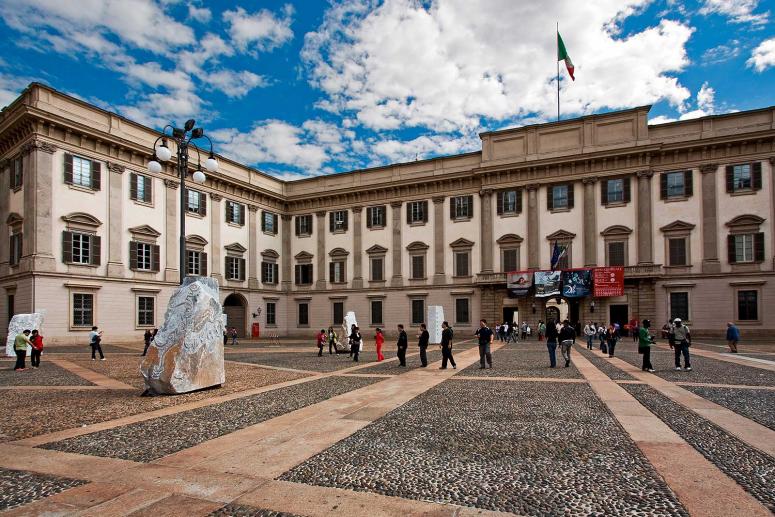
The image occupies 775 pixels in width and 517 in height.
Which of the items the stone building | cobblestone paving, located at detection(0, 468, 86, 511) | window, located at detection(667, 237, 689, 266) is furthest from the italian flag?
cobblestone paving, located at detection(0, 468, 86, 511)

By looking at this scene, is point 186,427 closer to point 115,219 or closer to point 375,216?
point 115,219

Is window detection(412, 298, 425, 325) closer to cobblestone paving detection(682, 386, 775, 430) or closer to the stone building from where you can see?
the stone building

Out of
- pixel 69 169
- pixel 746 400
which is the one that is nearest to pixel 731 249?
pixel 746 400

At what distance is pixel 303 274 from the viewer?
1789 inches

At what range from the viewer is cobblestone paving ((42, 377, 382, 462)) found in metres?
6.44

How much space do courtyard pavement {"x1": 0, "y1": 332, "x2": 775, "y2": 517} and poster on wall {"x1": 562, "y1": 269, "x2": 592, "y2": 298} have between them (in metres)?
23.1

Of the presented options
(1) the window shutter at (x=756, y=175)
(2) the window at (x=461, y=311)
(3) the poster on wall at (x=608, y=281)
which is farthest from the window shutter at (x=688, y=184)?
(2) the window at (x=461, y=311)

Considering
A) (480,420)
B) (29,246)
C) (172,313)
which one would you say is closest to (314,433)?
(480,420)

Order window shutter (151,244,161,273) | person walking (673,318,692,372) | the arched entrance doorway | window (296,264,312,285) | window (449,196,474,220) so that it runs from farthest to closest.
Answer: window (296,264,312,285), the arched entrance doorway, window (449,196,474,220), window shutter (151,244,161,273), person walking (673,318,692,372)

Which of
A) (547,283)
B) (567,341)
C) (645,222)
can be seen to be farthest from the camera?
(547,283)

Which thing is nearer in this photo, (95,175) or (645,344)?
(645,344)

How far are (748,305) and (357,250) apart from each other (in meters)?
28.7

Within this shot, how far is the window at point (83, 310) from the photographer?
29202 millimetres

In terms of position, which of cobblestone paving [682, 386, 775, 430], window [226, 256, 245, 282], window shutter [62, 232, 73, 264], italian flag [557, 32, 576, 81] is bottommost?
cobblestone paving [682, 386, 775, 430]
